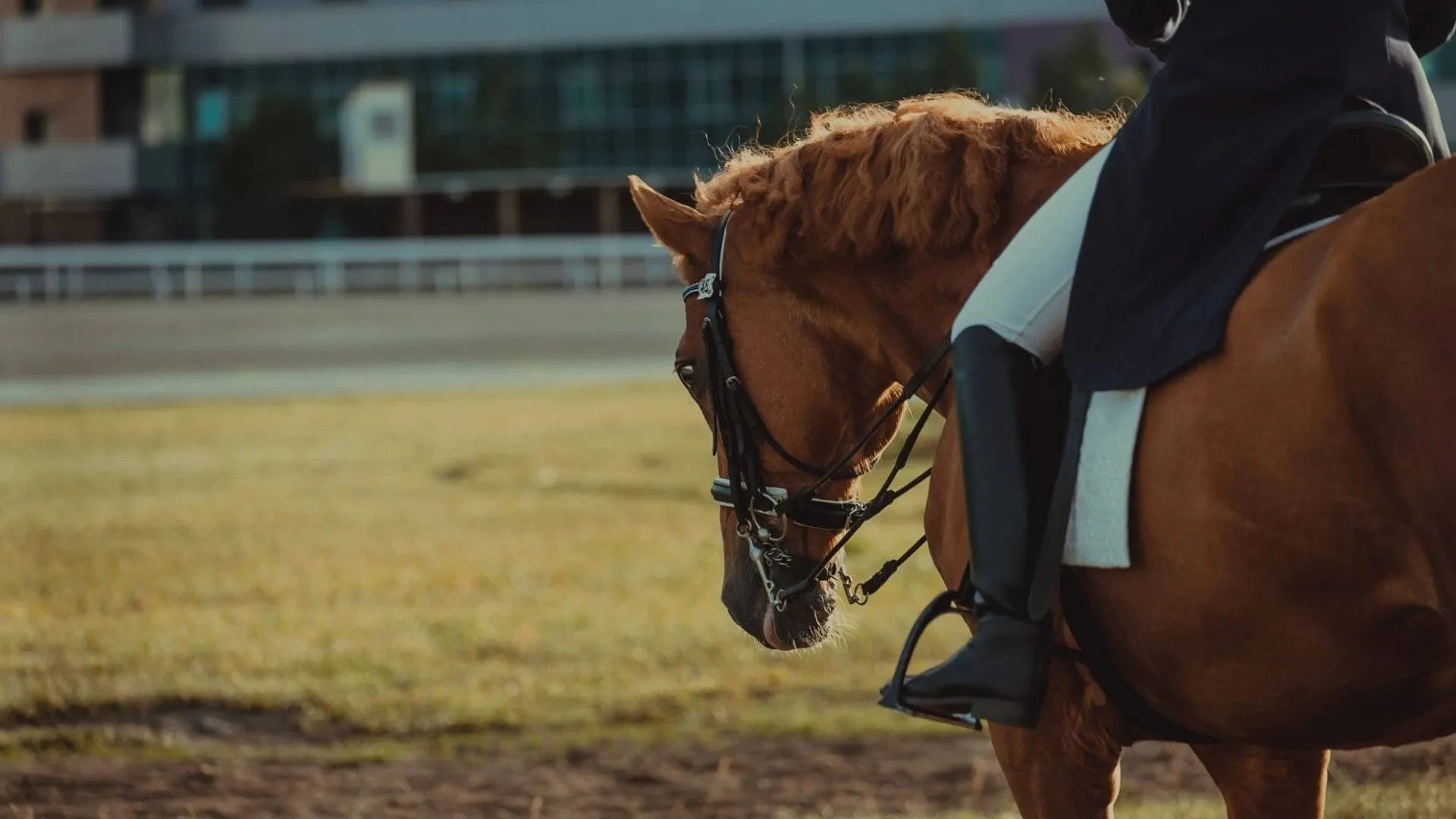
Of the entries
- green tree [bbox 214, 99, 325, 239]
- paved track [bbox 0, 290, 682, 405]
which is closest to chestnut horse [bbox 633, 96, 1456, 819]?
paved track [bbox 0, 290, 682, 405]

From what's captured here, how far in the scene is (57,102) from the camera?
190ft

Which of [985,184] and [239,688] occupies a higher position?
[985,184]

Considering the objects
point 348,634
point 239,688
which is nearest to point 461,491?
point 348,634

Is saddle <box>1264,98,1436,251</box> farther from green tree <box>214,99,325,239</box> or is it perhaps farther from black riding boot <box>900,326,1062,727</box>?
green tree <box>214,99,325,239</box>

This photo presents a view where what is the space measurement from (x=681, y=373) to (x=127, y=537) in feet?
30.4

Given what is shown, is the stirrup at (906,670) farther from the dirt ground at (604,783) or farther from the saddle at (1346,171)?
the dirt ground at (604,783)

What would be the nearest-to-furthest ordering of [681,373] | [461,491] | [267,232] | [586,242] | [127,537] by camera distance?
[681,373], [127,537], [461,491], [586,242], [267,232]

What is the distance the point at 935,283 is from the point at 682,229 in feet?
2.09

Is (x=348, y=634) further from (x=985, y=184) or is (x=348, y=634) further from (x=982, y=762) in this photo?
(x=985, y=184)

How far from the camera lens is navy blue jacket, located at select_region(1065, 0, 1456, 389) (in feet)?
9.73

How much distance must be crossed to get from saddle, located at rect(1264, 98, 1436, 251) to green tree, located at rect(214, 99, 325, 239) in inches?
2051

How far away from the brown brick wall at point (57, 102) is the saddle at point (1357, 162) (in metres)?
58.7

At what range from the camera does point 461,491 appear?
576 inches

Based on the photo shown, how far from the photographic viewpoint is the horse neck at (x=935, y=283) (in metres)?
3.64
